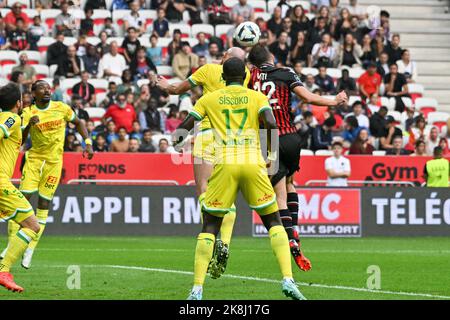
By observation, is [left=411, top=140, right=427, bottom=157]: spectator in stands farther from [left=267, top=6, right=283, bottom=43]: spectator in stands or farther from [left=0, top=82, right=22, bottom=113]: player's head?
[left=0, top=82, right=22, bottom=113]: player's head

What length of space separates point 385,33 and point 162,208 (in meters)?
10.2

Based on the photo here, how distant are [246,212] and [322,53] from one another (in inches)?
282

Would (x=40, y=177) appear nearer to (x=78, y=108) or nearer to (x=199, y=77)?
(x=199, y=77)

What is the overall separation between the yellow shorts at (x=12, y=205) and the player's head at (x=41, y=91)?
155 inches

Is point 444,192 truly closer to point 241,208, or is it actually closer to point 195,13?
point 241,208

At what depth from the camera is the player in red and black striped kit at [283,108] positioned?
13906 millimetres

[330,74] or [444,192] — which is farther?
[330,74]

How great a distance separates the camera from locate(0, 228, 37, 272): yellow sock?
12484 mm

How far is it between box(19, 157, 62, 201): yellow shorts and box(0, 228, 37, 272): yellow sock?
388 centimetres

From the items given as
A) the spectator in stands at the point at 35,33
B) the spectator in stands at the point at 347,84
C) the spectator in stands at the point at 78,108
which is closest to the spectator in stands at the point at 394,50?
the spectator in stands at the point at 347,84
